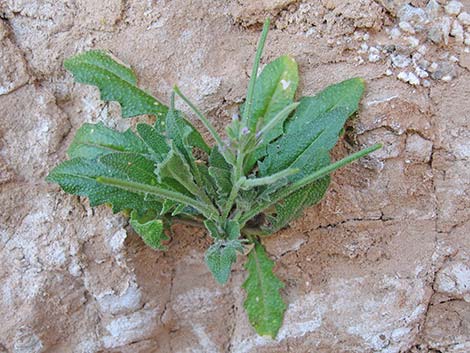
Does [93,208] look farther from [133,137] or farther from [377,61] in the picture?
[377,61]

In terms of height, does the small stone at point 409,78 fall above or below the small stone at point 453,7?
below

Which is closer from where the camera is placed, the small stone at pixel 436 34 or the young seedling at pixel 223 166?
the young seedling at pixel 223 166

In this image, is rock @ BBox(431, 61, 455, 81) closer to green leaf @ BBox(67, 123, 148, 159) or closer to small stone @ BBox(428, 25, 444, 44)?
small stone @ BBox(428, 25, 444, 44)

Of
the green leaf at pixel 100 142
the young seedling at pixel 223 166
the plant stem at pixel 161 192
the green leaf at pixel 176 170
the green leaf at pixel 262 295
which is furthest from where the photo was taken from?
the green leaf at pixel 262 295

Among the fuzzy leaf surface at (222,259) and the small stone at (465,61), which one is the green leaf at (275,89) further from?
the small stone at (465,61)

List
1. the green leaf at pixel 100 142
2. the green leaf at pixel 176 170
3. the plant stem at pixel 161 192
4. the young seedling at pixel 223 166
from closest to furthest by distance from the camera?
the plant stem at pixel 161 192 → the green leaf at pixel 176 170 → the young seedling at pixel 223 166 → the green leaf at pixel 100 142

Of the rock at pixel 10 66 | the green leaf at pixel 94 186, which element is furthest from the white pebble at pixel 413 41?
the rock at pixel 10 66

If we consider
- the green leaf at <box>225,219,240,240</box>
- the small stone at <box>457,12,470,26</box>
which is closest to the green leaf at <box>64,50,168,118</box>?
the green leaf at <box>225,219,240,240</box>

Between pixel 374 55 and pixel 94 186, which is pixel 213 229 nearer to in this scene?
pixel 94 186
